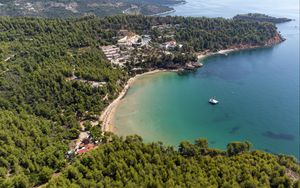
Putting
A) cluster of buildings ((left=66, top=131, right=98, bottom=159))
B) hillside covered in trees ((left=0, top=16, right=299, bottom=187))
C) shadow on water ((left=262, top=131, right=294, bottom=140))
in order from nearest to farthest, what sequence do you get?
hillside covered in trees ((left=0, top=16, right=299, bottom=187)), cluster of buildings ((left=66, top=131, right=98, bottom=159)), shadow on water ((left=262, top=131, right=294, bottom=140))

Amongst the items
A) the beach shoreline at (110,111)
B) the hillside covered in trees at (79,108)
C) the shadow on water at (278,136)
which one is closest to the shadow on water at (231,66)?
the hillside covered in trees at (79,108)

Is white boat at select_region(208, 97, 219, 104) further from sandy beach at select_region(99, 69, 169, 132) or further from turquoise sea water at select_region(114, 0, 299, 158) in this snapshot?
sandy beach at select_region(99, 69, 169, 132)

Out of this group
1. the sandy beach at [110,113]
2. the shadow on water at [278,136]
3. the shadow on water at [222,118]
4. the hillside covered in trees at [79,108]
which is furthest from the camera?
the shadow on water at [222,118]

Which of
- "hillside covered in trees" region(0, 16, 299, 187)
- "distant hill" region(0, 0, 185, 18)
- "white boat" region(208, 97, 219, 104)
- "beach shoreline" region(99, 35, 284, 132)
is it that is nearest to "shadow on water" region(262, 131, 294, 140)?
"hillside covered in trees" region(0, 16, 299, 187)

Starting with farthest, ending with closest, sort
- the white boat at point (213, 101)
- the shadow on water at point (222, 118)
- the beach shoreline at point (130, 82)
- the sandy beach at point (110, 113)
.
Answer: the white boat at point (213, 101) → the shadow on water at point (222, 118) → the beach shoreline at point (130, 82) → the sandy beach at point (110, 113)

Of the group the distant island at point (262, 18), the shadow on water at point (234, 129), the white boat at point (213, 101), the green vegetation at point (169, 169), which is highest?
the distant island at point (262, 18)

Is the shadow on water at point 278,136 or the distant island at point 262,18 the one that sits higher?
the distant island at point 262,18

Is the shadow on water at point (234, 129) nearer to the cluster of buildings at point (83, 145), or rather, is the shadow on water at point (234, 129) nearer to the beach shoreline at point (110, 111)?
the beach shoreline at point (110, 111)
